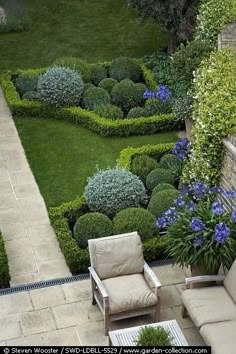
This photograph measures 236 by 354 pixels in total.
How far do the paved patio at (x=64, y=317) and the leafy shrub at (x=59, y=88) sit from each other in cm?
634

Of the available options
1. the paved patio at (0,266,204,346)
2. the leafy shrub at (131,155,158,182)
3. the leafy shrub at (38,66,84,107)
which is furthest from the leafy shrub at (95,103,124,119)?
the paved patio at (0,266,204,346)

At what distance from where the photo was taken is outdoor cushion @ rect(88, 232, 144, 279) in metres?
10.1

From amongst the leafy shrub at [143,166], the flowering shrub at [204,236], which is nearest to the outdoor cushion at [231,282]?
the flowering shrub at [204,236]

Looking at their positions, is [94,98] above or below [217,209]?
below

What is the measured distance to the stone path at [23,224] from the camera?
11.4 meters

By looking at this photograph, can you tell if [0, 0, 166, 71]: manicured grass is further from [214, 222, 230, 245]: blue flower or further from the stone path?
[214, 222, 230, 245]: blue flower

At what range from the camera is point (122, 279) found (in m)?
10.2

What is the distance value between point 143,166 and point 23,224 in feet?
8.89

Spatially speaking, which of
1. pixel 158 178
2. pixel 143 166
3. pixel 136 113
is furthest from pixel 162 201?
pixel 136 113

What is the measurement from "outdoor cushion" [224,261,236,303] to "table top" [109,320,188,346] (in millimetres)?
924

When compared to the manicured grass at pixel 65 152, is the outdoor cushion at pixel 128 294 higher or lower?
higher

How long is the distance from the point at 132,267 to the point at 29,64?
10.4 meters

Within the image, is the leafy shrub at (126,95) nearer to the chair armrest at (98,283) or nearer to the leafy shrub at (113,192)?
the leafy shrub at (113,192)

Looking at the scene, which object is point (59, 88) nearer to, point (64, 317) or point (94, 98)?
point (94, 98)
